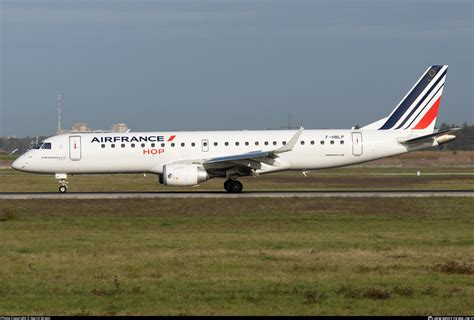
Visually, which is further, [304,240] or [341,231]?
[341,231]

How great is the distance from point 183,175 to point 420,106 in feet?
43.4

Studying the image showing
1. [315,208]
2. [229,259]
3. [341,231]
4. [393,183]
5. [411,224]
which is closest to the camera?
[229,259]

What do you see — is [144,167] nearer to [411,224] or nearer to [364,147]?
[364,147]

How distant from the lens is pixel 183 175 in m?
36.3

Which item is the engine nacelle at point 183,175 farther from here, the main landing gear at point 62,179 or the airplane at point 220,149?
the main landing gear at point 62,179

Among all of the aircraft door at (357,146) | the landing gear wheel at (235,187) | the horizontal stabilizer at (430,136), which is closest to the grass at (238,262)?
the horizontal stabilizer at (430,136)

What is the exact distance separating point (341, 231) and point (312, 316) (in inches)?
432

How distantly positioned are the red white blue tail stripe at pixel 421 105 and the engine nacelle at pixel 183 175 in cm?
1031

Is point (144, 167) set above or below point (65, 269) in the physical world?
above

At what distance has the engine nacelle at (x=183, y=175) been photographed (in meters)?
36.4

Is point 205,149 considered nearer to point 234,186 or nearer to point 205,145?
point 205,145

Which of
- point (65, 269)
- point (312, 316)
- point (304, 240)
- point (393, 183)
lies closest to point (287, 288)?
point (312, 316)

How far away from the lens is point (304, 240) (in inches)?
805

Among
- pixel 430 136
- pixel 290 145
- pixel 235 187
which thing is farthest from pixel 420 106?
pixel 235 187
